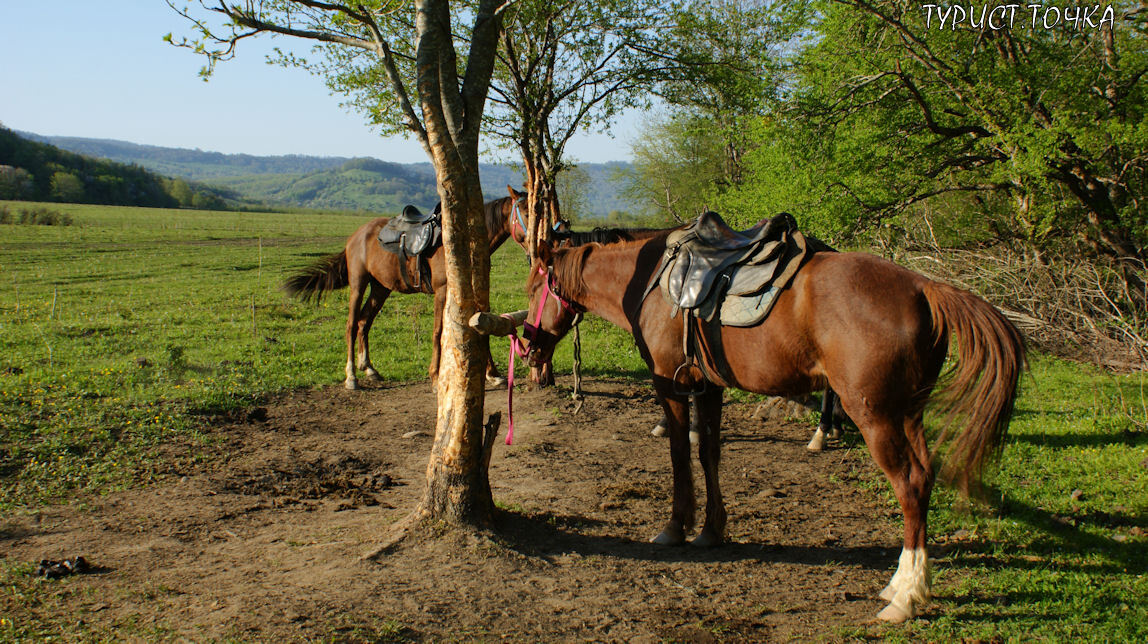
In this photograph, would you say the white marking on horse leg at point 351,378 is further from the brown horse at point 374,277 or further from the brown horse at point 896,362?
the brown horse at point 896,362

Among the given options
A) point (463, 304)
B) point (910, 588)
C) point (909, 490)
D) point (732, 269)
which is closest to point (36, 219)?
point (463, 304)

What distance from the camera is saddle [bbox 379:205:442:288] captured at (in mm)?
9312

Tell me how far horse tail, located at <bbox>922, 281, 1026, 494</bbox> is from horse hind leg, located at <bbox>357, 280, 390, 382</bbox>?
7.82 m

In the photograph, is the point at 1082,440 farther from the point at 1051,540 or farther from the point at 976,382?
the point at 976,382

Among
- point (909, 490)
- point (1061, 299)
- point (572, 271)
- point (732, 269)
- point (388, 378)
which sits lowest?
point (388, 378)

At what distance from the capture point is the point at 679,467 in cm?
491

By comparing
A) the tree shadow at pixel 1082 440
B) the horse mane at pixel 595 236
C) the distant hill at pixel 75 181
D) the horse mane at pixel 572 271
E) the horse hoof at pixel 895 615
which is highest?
the distant hill at pixel 75 181

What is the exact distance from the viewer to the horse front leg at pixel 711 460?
4.85 metres

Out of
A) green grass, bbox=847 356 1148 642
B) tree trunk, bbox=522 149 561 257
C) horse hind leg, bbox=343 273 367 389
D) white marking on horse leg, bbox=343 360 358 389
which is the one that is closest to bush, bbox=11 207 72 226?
horse hind leg, bbox=343 273 367 389

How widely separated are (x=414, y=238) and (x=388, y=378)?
210 centimetres

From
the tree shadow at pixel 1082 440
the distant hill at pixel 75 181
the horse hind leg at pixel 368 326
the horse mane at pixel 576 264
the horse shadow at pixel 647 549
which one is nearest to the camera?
the horse shadow at pixel 647 549

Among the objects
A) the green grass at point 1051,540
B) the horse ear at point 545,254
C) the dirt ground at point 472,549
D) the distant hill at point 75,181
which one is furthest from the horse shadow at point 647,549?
the distant hill at point 75,181

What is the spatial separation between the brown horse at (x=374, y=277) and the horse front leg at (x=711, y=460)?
4263 mm

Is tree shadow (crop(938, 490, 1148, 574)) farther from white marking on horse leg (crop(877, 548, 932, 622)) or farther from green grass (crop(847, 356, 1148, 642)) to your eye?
white marking on horse leg (crop(877, 548, 932, 622))
